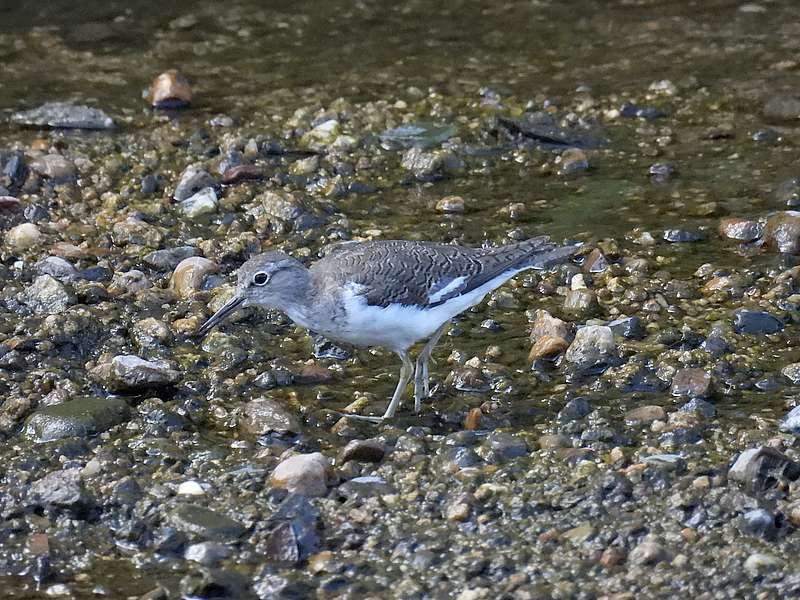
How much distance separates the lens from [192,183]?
11.5m

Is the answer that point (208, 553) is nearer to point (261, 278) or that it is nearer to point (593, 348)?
point (261, 278)

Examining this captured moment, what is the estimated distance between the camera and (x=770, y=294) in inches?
368

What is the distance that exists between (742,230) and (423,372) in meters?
3.28

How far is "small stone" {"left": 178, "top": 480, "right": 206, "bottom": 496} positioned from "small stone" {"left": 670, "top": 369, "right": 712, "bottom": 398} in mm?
3079

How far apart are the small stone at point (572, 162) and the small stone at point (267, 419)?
465 cm

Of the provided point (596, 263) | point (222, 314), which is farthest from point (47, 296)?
point (596, 263)

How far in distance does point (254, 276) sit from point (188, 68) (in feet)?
21.7

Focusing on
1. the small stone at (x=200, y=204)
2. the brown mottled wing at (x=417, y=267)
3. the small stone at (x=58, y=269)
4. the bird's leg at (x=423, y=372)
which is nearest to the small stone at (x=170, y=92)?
the small stone at (x=200, y=204)

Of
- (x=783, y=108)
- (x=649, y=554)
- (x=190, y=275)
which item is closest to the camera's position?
(x=649, y=554)

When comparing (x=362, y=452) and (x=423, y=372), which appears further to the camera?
(x=423, y=372)

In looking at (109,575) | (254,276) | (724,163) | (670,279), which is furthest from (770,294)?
(109,575)

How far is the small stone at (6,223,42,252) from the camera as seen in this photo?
10.6 metres

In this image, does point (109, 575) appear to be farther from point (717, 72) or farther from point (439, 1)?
point (439, 1)

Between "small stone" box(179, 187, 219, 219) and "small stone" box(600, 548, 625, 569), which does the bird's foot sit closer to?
"small stone" box(600, 548, 625, 569)
